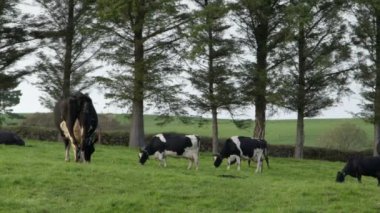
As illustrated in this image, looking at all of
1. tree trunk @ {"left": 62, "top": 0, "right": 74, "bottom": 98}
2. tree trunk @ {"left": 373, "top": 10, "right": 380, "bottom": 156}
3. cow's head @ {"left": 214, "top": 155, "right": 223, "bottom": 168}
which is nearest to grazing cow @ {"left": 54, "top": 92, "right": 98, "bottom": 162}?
cow's head @ {"left": 214, "top": 155, "right": 223, "bottom": 168}

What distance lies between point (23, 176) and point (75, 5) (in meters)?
24.5

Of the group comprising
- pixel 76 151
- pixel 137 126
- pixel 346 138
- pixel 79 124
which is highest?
pixel 346 138

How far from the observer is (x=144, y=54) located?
34406mm

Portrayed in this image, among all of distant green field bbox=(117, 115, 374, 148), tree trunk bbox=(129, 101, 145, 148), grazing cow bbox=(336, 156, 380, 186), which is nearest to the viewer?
grazing cow bbox=(336, 156, 380, 186)

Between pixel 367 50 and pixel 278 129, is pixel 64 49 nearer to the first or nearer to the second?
pixel 367 50

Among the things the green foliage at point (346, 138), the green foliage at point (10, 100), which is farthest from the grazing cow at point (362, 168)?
the green foliage at point (10, 100)

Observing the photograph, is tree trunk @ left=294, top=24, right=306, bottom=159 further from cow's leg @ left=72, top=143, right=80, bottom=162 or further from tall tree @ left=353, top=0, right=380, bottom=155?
cow's leg @ left=72, top=143, right=80, bottom=162

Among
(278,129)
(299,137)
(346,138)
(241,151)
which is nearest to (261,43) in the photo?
(299,137)

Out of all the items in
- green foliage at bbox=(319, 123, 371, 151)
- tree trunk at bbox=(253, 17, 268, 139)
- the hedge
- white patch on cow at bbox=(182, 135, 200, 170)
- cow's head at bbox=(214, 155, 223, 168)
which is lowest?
cow's head at bbox=(214, 155, 223, 168)

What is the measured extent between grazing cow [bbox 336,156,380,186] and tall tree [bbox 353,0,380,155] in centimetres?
1687

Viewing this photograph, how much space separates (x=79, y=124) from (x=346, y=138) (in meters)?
38.7

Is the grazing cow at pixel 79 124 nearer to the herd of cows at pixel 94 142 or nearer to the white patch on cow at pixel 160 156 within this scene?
the herd of cows at pixel 94 142

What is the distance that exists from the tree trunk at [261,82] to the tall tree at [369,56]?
542 centimetres

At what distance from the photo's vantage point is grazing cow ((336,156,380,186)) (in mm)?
18297
